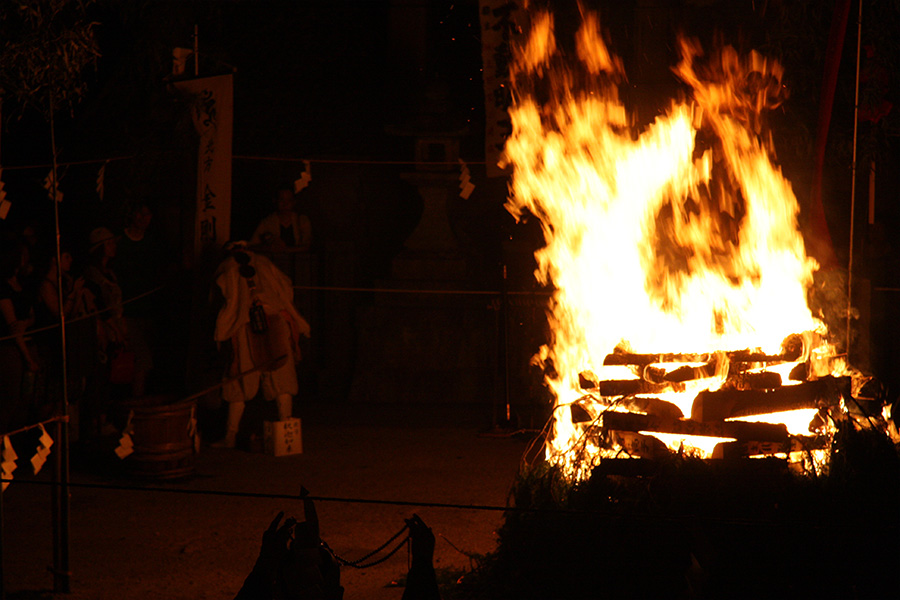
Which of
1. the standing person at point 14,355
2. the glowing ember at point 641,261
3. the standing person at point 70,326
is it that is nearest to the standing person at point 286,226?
the standing person at point 70,326

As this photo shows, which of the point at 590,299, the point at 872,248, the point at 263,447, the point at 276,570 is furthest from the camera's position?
the point at 872,248

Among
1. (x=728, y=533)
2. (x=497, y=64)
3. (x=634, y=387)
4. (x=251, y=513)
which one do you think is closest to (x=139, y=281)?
(x=251, y=513)

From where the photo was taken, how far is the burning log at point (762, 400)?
4.76m

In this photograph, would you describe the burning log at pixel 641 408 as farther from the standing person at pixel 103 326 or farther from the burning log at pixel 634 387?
the standing person at pixel 103 326

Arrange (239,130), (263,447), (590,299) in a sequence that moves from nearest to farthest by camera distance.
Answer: (590,299) → (263,447) → (239,130)

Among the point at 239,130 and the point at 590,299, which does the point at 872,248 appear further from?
the point at 239,130

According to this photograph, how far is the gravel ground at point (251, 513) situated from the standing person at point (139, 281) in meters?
0.92

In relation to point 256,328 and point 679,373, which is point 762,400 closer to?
point 679,373

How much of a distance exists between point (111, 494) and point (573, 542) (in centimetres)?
375

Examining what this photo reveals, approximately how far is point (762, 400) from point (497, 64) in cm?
410

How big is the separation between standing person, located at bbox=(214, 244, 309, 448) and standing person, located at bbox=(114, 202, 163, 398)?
90 cm

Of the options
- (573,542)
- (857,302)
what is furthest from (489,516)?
(857,302)

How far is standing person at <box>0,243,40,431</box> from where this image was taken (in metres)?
7.36

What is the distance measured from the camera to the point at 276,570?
4.13m
